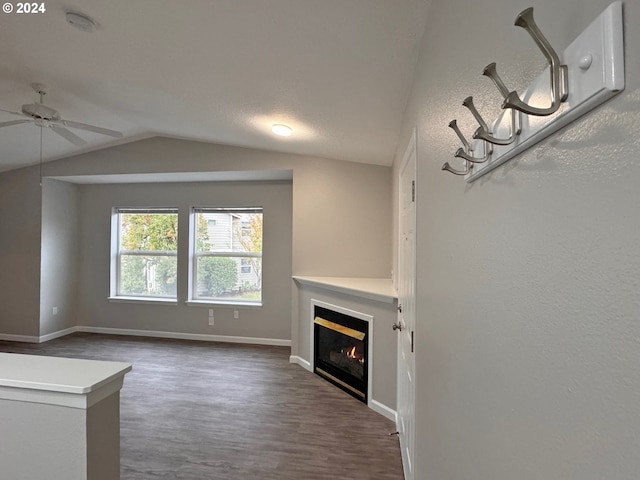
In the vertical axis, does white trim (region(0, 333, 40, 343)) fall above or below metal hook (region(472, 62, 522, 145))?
below

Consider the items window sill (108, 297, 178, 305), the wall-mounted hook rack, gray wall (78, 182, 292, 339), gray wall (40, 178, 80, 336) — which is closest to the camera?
the wall-mounted hook rack

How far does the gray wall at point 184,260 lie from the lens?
197 inches

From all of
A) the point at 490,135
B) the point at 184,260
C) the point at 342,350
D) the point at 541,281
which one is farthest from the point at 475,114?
the point at 184,260

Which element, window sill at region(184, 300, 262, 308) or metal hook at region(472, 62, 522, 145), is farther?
window sill at region(184, 300, 262, 308)

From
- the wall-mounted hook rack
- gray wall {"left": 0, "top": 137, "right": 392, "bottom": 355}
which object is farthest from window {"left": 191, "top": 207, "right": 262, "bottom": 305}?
the wall-mounted hook rack

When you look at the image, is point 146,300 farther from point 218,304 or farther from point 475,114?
point 475,114

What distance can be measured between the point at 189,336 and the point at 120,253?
173 cm

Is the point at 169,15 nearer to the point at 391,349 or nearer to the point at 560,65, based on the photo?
the point at 560,65

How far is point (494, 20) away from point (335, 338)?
131 inches

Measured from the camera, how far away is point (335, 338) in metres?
3.72

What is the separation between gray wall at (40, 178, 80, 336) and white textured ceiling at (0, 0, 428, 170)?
1.68 meters

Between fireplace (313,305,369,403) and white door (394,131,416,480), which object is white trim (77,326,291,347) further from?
white door (394,131,416,480)

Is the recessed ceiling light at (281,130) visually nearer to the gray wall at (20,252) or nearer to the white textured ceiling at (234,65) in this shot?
the white textured ceiling at (234,65)

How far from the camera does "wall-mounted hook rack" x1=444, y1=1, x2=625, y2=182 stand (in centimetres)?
36
